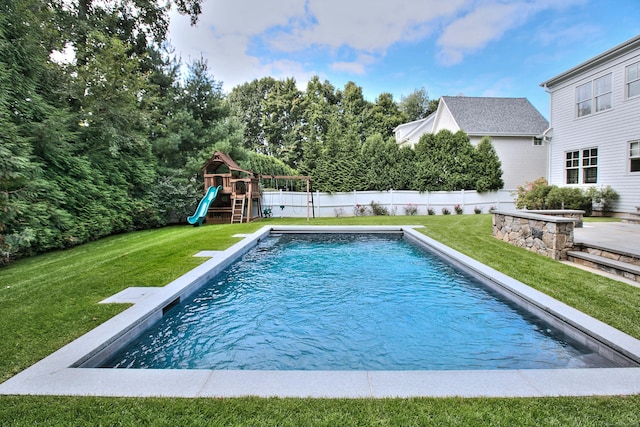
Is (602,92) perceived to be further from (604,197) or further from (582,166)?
(604,197)

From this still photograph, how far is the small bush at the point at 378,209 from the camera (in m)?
15.0

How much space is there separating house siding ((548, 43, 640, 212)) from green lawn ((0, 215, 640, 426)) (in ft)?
22.9

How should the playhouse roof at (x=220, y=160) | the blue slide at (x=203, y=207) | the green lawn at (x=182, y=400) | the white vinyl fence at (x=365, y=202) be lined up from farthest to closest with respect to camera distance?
the white vinyl fence at (x=365, y=202), the playhouse roof at (x=220, y=160), the blue slide at (x=203, y=207), the green lawn at (x=182, y=400)

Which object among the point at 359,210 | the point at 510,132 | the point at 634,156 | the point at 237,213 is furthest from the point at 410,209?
the point at 237,213

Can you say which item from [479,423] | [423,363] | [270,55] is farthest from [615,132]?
[270,55]

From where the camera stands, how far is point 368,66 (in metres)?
25.7

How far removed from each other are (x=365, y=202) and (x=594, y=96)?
Answer: 930cm

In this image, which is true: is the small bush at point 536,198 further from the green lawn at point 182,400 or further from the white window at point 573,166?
the green lawn at point 182,400

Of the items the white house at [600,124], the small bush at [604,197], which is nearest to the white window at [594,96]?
the white house at [600,124]

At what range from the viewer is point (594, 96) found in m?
11.4

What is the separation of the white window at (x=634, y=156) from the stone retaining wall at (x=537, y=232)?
6.18 metres

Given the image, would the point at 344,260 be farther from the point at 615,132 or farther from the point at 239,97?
the point at 239,97

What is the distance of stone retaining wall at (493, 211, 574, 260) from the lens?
5.87 metres

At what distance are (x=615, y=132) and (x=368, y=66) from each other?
18639 mm
